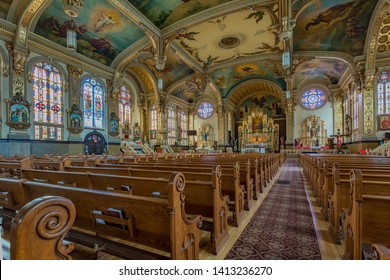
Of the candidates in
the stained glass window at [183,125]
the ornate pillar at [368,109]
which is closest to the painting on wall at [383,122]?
the ornate pillar at [368,109]

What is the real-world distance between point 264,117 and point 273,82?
18.1 ft

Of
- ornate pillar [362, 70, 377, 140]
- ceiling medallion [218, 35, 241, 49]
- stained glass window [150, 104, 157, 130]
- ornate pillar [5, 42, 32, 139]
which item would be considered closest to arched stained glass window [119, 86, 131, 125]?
stained glass window [150, 104, 157, 130]

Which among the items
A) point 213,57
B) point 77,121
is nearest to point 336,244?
point 77,121

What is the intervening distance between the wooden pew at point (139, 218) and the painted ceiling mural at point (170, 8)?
37.1 feet

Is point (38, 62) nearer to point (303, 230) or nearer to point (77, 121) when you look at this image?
point (77, 121)

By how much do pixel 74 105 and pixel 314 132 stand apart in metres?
22.1

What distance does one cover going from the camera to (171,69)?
1852cm

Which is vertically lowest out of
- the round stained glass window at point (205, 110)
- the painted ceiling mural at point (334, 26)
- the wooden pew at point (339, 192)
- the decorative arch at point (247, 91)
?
the wooden pew at point (339, 192)

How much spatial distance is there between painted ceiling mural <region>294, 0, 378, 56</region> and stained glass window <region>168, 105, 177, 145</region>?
1397 centimetres

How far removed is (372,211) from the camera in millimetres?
1666

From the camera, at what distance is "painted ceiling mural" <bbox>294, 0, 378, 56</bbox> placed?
1126 cm

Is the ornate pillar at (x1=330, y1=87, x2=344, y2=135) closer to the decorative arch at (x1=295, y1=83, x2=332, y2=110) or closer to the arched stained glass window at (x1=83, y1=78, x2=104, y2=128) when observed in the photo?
the decorative arch at (x1=295, y1=83, x2=332, y2=110)

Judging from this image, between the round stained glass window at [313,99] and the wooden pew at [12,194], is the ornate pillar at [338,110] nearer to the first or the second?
the round stained glass window at [313,99]

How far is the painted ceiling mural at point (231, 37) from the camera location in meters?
12.1
